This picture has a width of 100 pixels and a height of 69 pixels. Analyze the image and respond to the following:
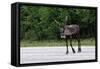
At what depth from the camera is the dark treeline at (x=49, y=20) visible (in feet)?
8.92

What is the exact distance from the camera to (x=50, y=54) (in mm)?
2830

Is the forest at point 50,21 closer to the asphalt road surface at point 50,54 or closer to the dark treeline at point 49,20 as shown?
the dark treeline at point 49,20

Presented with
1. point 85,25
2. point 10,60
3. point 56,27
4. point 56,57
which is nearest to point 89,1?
point 85,25

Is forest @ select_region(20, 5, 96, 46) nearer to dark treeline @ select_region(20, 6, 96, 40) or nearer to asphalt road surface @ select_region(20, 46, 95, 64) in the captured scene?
dark treeline @ select_region(20, 6, 96, 40)

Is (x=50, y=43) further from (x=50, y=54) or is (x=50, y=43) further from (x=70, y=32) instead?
(x=70, y=32)

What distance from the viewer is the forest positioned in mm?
2721

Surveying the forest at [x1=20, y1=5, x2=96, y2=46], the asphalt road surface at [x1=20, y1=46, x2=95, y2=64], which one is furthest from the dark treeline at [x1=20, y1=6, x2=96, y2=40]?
the asphalt road surface at [x1=20, y1=46, x2=95, y2=64]

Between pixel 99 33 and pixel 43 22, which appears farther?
pixel 99 33

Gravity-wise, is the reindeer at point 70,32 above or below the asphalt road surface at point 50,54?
above

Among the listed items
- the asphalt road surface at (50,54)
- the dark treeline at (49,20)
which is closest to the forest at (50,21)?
the dark treeline at (49,20)

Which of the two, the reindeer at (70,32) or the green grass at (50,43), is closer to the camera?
the green grass at (50,43)

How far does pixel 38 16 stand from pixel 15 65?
0.52 meters

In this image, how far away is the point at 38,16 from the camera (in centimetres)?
277
